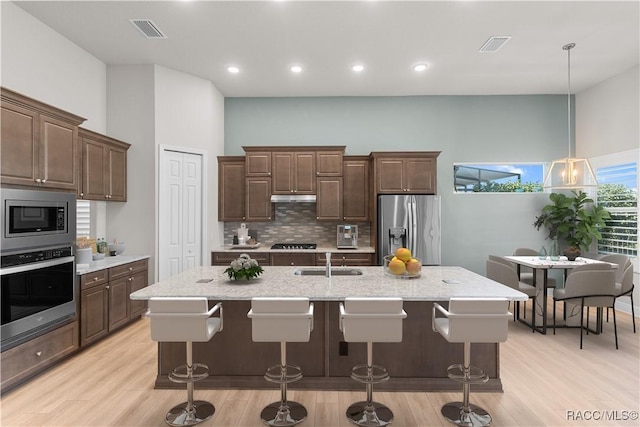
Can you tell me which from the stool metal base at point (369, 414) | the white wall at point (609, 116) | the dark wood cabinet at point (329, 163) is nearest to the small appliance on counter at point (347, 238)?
the dark wood cabinet at point (329, 163)

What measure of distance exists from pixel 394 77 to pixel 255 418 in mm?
4787

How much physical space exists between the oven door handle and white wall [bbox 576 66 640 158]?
7069 mm

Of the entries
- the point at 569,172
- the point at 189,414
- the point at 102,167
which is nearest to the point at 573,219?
the point at 569,172

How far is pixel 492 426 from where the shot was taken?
7.87ft

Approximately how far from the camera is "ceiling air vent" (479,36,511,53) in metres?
4.17

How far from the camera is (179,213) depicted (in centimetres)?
526

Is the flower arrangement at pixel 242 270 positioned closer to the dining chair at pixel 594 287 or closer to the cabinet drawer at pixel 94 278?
the cabinet drawer at pixel 94 278

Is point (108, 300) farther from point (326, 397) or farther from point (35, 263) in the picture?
point (326, 397)

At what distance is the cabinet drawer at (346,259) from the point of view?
551 centimetres

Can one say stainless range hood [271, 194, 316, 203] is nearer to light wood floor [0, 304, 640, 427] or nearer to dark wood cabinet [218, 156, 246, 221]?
dark wood cabinet [218, 156, 246, 221]

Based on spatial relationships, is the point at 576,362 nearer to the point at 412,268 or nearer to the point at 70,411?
the point at 412,268

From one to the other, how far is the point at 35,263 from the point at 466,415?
3567 millimetres

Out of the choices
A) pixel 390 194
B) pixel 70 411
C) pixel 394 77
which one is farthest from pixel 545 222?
pixel 70 411

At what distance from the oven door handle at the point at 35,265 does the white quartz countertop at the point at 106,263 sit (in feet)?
0.94
